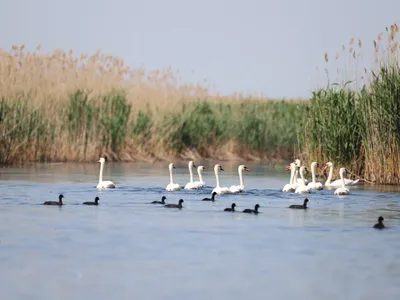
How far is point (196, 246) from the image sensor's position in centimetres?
1306

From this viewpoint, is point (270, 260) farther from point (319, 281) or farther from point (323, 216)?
point (323, 216)

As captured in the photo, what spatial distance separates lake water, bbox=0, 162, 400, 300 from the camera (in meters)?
10.3

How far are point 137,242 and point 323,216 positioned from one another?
14.6ft

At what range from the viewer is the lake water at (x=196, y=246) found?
33.7ft

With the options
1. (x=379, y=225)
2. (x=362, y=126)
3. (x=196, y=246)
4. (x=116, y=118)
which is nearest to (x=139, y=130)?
(x=116, y=118)

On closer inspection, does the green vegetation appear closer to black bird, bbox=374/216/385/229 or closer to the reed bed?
the reed bed

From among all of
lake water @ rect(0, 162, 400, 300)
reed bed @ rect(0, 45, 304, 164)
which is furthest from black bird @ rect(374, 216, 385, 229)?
reed bed @ rect(0, 45, 304, 164)

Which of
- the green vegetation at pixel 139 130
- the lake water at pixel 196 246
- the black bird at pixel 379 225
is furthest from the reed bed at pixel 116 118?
the black bird at pixel 379 225

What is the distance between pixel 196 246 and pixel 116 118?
20343 mm

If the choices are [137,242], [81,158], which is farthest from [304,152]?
[137,242]

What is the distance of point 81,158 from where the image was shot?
30.9 m

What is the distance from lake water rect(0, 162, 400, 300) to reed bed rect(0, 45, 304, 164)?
829cm

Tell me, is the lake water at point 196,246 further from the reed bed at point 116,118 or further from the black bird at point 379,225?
the reed bed at point 116,118

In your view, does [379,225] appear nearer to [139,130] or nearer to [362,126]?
[362,126]
